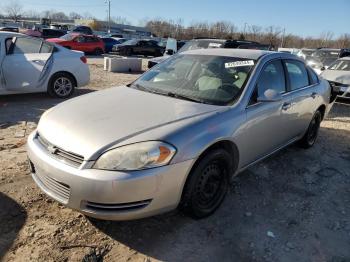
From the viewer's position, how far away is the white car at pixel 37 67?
7.31 meters

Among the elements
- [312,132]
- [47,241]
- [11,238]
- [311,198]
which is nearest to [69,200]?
[47,241]

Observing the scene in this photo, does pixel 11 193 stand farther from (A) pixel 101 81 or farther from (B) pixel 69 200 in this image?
(A) pixel 101 81

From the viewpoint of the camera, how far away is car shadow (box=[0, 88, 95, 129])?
6.41 metres

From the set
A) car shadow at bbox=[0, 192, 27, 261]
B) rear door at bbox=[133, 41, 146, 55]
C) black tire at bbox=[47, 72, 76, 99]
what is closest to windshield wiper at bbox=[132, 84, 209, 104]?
car shadow at bbox=[0, 192, 27, 261]

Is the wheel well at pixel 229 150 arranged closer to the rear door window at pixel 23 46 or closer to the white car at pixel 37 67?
the white car at pixel 37 67

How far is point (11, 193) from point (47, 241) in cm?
96

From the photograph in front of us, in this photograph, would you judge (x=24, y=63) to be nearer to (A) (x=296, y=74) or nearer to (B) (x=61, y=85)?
(B) (x=61, y=85)

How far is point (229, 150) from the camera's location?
3.57 metres

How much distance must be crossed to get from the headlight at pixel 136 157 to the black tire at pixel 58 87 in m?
5.90

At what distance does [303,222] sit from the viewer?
3621 mm

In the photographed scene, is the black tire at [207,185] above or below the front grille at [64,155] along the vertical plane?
below

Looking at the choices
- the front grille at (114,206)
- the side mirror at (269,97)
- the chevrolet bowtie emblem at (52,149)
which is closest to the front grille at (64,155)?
the chevrolet bowtie emblem at (52,149)

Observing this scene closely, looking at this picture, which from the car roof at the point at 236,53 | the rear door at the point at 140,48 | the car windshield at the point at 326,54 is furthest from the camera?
the rear door at the point at 140,48

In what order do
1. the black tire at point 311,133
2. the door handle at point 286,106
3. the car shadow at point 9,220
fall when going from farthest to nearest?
1. the black tire at point 311,133
2. the door handle at point 286,106
3. the car shadow at point 9,220
